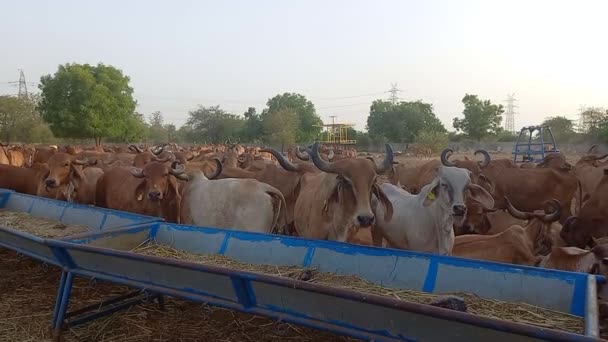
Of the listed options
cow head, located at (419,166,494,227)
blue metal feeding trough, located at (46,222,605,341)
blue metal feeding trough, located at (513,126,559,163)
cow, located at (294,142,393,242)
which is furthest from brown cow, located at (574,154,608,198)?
blue metal feeding trough, located at (46,222,605,341)

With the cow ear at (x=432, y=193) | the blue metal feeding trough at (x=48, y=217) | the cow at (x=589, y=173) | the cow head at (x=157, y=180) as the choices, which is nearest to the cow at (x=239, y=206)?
the cow head at (x=157, y=180)

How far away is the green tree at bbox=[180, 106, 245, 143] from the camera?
243 ft

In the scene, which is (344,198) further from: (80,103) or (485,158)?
(80,103)

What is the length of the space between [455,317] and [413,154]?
4111 cm

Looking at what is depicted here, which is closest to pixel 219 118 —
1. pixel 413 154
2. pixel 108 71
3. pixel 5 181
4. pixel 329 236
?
pixel 108 71

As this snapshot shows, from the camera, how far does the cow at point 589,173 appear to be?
449 inches

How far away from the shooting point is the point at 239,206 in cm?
670

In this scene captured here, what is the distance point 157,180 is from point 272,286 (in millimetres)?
4767

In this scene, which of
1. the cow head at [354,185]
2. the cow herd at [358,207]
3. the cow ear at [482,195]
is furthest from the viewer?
the cow ear at [482,195]

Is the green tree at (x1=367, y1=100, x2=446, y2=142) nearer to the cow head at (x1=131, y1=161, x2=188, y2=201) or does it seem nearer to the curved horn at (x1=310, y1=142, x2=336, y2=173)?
the cow head at (x1=131, y1=161, x2=188, y2=201)

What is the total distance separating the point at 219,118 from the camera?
77.5 metres

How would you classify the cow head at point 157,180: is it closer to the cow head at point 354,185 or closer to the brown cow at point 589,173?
the cow head at point 354,185

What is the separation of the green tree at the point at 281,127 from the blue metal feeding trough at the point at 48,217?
152 feet

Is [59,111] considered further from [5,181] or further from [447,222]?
[447,222]
